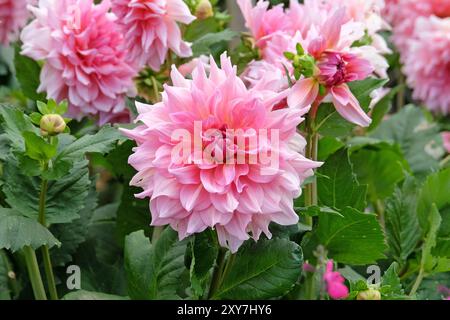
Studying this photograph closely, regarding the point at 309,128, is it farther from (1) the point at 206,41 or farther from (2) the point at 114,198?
(2) the point at 114,198

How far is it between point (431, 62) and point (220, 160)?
728 millimetres

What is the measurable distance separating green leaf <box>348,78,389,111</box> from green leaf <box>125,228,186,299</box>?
199 millimetres

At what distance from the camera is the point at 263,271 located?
2.16 feet

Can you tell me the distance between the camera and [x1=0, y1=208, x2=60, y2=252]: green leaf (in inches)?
26.1

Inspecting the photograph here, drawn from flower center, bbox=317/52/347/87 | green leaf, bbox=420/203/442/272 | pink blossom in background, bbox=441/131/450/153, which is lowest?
pink blossom in background, bbox=441/131/450/153

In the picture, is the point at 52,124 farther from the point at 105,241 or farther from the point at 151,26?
the point at 105,241

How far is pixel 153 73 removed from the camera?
2.85 feet

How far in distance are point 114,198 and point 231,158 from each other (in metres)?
0.75

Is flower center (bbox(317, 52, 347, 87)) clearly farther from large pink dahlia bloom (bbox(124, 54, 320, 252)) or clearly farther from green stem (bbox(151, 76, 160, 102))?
green stem (bbox(151, 76, 160, 102))

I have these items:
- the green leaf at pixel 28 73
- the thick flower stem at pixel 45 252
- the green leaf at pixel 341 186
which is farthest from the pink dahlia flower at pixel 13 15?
the green leaf at pixel 341 186

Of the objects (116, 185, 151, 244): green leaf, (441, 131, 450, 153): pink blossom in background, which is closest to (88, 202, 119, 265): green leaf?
(116, 185, 151, 244): green leaf

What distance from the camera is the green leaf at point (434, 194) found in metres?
0.80

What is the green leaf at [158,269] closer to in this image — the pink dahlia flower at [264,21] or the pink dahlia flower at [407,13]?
the pink dahlia flower at [264,21]

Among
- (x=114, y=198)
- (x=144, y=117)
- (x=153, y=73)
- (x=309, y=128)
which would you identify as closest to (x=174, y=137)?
(x=144, y=117)
